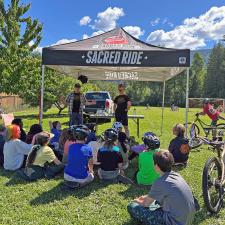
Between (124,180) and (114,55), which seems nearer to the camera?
(124,180)

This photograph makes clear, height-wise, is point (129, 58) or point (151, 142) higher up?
point (129, 58)

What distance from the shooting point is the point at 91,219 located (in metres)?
4.73

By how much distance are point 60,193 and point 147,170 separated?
1504 mm

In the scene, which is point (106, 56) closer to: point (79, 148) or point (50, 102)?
point (79, 148)

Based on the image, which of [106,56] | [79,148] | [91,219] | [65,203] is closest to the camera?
[91,219]

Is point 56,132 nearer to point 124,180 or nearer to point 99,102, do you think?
point 124,180

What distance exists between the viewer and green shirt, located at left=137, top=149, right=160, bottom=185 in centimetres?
589

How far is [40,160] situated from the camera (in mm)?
6414

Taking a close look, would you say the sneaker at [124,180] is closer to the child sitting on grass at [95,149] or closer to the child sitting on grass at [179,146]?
the child sitting on grass at [95,149]

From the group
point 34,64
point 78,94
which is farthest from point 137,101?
point 78,94

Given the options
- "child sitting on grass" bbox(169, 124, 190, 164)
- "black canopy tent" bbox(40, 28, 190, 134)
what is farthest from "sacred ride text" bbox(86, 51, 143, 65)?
"child sitting on grass" bbox(169, 124, 190, 164)

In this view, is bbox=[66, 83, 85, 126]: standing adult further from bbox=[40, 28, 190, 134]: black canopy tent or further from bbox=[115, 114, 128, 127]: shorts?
bbox=[115, 114, 128, 127]: shorts

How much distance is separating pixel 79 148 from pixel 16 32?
23.2 m

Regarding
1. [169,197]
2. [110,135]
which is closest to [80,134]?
[110,135]
